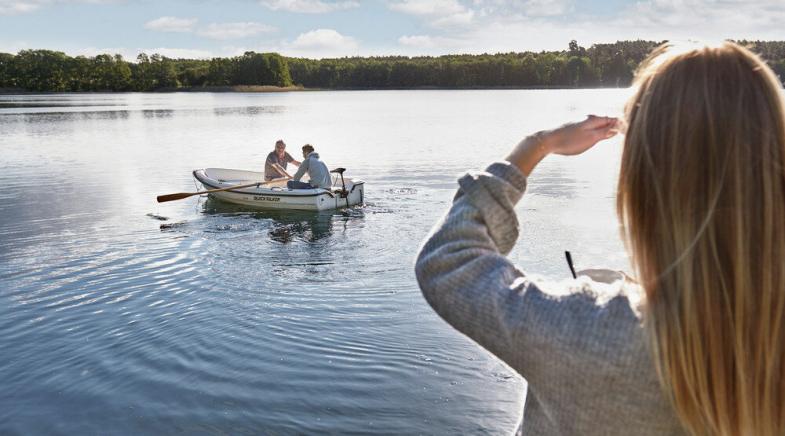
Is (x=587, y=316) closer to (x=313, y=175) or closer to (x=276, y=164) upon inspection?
(x=313, y=175)

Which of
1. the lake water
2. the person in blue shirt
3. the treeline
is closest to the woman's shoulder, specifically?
the lake water

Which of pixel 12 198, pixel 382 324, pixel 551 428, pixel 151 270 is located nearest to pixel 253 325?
pixel 382 324

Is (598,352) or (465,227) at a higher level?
(465,227)

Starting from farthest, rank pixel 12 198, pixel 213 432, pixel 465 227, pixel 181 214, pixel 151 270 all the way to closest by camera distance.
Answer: pixel 12 198 → pixel 181 214 → pixel 151 270 → pixel 213 432 → pixel 465 227

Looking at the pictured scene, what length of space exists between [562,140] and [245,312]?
27.0ft

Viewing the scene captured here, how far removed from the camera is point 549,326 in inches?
42.8

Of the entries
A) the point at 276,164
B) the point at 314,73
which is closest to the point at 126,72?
the point at 314,73

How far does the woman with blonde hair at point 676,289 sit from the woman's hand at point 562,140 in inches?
6.3

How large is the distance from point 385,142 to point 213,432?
3068cm

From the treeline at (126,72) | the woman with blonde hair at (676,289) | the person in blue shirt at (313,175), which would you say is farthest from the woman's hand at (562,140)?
the treeline at (126,72)

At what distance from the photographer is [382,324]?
8.45 m

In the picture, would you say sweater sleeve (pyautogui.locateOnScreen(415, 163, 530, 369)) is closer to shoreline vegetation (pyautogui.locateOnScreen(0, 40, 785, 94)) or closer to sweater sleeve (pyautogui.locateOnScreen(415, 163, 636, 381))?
sweater sleeve (pyautogui.locateOnScreen(415, 163, 636, 381))

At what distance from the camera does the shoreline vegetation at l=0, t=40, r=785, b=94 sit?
6196 inches

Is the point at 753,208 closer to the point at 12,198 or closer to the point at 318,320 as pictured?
the point at 318,320
